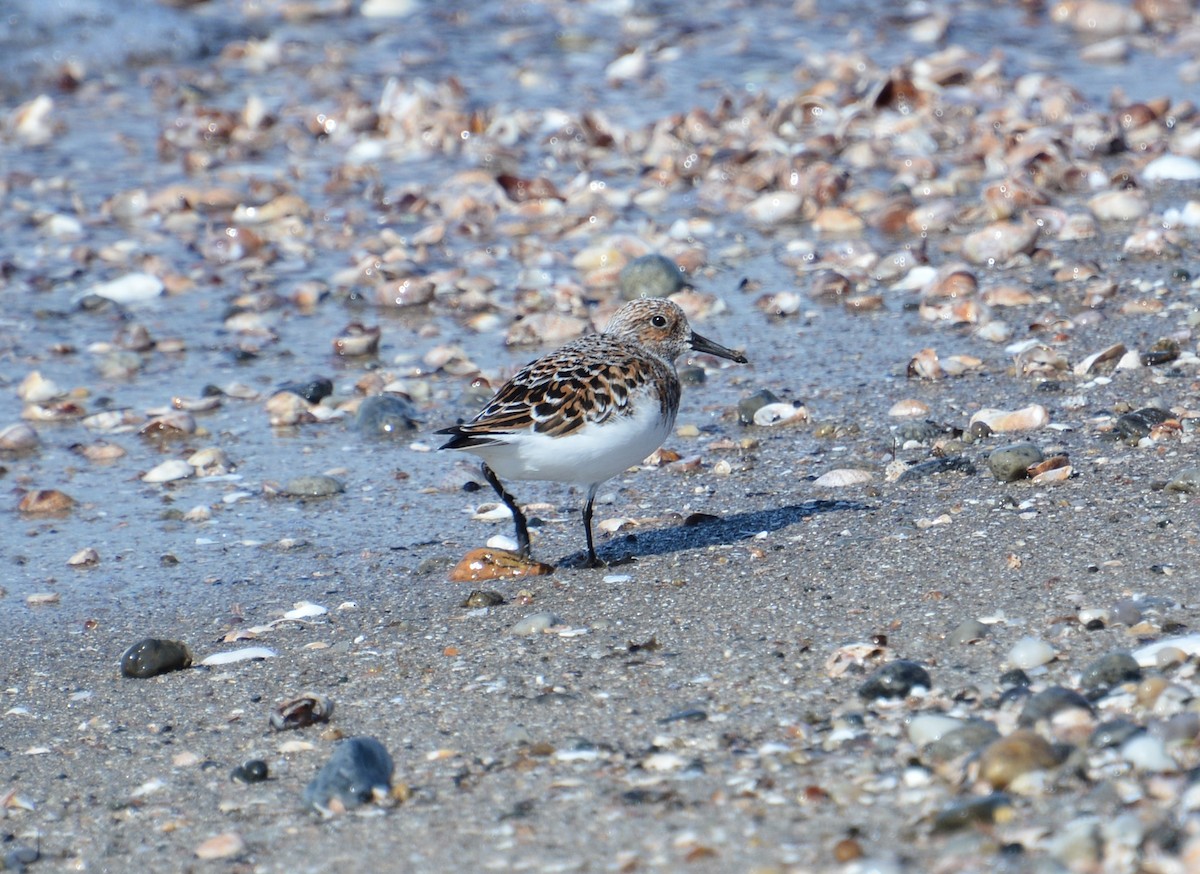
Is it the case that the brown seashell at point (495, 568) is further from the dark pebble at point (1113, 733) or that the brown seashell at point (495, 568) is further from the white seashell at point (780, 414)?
the dark pebble at point (1113, 733)

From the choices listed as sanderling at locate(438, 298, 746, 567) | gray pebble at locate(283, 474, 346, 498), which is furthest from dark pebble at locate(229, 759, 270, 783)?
gray pebble at locate(283, 474, 346, 498)

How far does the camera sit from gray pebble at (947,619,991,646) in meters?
3.50

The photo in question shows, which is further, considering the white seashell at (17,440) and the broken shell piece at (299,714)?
the white seashell at (17,440)

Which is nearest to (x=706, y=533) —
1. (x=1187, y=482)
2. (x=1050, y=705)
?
(x=1187, y=482)

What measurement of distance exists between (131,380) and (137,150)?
12.9ft

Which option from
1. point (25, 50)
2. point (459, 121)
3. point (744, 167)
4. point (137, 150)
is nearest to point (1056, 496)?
point (744, 167)

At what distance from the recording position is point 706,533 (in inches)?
181

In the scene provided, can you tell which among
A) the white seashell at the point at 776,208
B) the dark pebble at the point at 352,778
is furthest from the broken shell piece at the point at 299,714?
the white seashell at the point at 776,208

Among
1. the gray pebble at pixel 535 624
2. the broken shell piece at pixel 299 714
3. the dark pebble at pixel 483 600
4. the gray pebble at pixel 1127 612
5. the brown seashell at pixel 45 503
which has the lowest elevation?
the brown seashell at pixel 45 503

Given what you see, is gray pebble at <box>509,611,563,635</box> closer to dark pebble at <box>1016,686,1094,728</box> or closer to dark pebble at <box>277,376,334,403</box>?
dark pebble at <box>1016,686,1094,728</box>

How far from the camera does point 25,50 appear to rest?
1203cm

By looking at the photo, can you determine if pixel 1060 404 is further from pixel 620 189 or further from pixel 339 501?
pixel 620 189

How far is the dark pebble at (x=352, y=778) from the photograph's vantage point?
10.1 feet

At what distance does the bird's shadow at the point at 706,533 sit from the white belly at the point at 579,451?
313 mm
